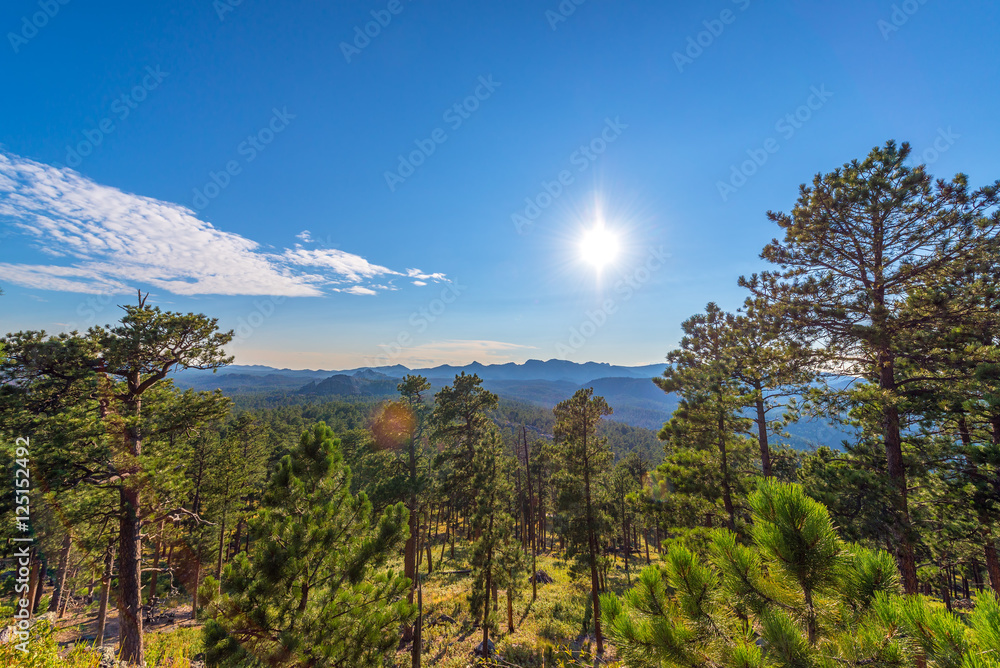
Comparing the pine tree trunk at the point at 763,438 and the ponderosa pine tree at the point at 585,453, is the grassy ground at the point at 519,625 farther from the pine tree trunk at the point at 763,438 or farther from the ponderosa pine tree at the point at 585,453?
the pine tree trunk at the point at 763,438

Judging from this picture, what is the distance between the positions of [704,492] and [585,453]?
531 cm

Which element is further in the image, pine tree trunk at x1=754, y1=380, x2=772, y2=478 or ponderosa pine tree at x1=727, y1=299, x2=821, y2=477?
pine tree trunk at x1=754, y1=380, x2=772, y2=478

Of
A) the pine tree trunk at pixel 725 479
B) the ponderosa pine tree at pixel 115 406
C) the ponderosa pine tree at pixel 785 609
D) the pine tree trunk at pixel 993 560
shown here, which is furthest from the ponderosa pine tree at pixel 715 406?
the ponderosa pine tree at pixel 115 406

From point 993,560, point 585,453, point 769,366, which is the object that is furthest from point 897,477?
point 585,453

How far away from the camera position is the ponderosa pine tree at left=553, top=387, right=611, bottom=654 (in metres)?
16.2

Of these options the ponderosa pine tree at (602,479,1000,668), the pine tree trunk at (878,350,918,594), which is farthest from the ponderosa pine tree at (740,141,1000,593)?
the ponderosa pine tree at (602,479,1000,668)

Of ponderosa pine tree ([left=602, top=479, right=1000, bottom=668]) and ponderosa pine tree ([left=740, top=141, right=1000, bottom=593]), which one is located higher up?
ponderosa pine tree ([left=740, top=141, right=1000, bottom=593])

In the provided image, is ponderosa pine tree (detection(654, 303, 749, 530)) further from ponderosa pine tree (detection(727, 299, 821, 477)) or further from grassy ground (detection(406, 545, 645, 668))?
grassy ground (detection(406, 545, 645, 668))

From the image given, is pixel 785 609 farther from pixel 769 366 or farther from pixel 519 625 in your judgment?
pixel 519 625

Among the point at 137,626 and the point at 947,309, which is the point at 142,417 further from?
the point at 947,309

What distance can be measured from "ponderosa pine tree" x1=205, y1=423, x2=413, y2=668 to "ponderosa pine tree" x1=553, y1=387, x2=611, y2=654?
1081 cm

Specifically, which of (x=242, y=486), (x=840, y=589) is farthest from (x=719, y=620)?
(x=242, y=486)

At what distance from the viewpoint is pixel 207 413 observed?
12453 millimetres

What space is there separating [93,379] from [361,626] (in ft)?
39.1
